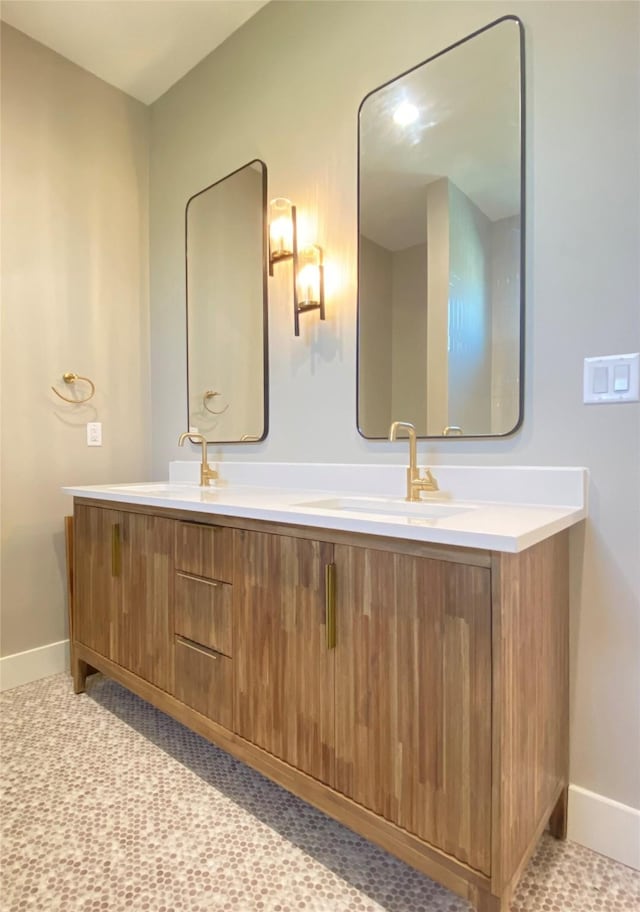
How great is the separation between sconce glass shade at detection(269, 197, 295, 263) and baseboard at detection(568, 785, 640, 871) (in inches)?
73.8

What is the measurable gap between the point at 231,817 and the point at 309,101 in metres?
2.30

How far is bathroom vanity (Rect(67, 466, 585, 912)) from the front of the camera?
835 mm

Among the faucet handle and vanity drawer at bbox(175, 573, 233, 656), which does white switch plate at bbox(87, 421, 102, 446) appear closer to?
vanity drawer at bbox(175, 573, 233, 656)

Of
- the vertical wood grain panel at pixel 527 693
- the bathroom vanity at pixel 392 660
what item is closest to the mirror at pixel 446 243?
the bathroom vanity at pixel 392 660

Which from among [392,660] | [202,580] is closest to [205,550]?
[202,580]

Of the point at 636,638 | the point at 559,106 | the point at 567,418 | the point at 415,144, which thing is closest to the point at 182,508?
the point at 567,418

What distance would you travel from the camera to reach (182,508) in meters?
1.35

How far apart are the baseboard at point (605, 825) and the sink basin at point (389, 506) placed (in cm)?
74

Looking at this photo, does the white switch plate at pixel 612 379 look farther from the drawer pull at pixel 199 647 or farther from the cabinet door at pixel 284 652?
the drawer pull at pixel 199 647

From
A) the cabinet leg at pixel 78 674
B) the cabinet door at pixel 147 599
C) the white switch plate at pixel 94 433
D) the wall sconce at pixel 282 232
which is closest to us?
the cabinet door at pixel 147 599

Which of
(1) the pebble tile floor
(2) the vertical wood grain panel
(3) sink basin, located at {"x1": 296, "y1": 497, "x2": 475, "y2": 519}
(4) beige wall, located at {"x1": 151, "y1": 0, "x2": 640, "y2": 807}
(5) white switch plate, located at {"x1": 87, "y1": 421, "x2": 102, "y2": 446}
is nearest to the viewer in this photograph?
(2) the vertical wood grain panel

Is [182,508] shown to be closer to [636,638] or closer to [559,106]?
[636,638]

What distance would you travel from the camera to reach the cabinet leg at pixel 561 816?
115 centimetres

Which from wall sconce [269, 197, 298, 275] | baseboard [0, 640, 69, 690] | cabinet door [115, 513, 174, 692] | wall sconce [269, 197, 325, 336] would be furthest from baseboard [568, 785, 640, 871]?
baseboard [0, 640, 69, 690]
